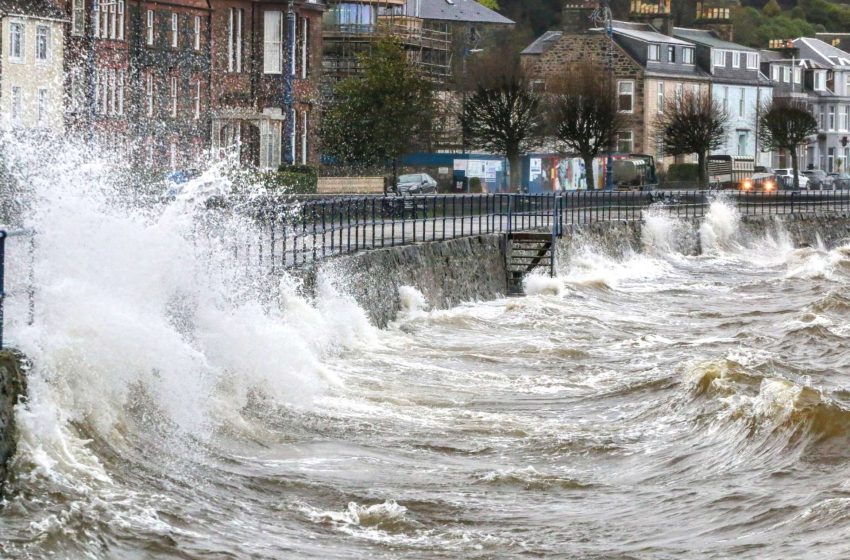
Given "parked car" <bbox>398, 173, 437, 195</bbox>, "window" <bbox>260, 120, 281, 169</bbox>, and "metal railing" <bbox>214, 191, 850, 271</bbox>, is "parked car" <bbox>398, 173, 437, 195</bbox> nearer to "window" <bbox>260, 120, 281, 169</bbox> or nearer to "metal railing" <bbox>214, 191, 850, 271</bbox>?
"window" <bbox>260, 120, 281, 169</bbox>

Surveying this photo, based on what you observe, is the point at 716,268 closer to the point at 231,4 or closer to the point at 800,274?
the point at 800,274

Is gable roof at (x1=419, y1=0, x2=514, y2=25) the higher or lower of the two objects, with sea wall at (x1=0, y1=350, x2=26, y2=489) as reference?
higher

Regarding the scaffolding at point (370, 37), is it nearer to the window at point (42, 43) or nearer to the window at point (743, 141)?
the window at point (743, 141)

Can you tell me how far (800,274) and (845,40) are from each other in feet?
257

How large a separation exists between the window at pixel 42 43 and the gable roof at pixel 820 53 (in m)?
62.0

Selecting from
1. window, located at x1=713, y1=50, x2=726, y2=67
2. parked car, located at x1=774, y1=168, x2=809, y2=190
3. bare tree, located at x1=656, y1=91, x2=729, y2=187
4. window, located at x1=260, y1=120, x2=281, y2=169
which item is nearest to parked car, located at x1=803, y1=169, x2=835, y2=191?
parked car, located at x1=774, y1=168, x2=809, y2=190

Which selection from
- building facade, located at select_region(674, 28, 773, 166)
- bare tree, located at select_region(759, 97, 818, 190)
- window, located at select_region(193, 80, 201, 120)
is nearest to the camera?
window, located at select_region(193, 80, 201, 120)

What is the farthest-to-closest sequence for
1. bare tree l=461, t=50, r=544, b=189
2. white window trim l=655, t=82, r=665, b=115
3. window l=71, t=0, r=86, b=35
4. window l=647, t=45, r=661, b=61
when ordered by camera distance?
white window trim l=655, t=82, r=665, b=115
window l=647, t=45, r=661, b=61
bare tree l=461, t=50, r=544, b=189
window l=71, t=0, r=86, b=35

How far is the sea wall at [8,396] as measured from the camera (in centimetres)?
1031

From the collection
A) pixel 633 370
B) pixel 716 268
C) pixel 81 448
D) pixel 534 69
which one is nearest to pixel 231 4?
pixel 716 268

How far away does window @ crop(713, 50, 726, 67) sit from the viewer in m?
84.1

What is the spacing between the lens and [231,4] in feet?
173

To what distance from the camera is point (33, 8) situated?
47219 mm

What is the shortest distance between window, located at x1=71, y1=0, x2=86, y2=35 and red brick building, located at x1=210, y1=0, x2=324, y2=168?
→ 15.1ft
